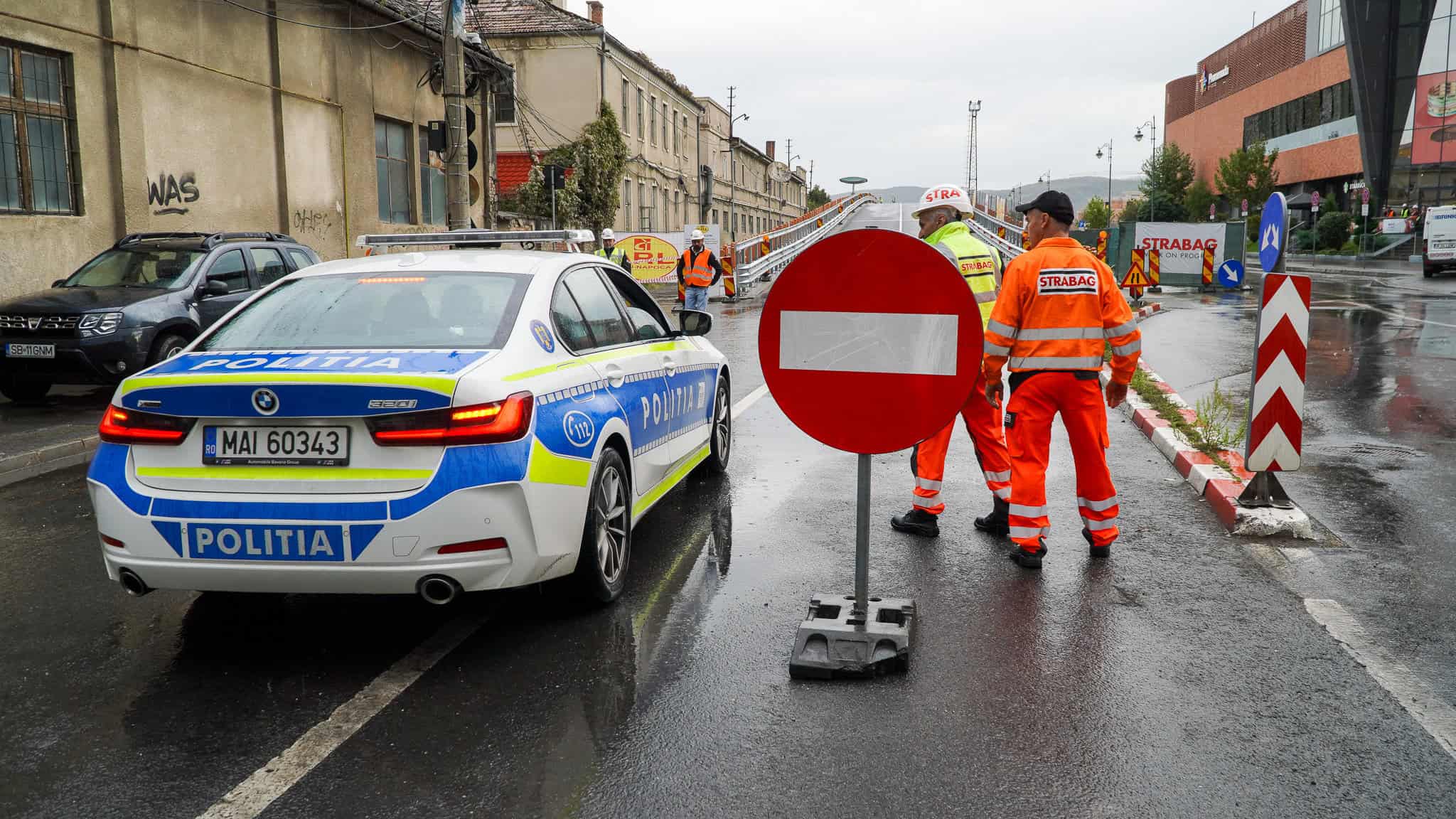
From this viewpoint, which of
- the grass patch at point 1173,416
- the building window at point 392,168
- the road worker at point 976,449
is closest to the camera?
the road worker at point 976,449

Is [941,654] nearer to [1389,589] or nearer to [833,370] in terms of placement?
[833,370]

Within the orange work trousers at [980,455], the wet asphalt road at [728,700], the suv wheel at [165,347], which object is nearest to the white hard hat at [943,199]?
the orange work trousers at [980,455]

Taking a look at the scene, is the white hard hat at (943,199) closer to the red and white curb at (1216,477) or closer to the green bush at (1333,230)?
the red and white curb at (1216,477)

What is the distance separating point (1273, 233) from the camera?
6.50 meters

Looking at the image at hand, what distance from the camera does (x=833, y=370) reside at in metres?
4.25

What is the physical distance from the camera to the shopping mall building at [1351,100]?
6069cm

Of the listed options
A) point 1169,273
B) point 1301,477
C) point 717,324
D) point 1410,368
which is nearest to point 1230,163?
point 1169,273

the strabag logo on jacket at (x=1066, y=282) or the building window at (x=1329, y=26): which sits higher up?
the building window at (x=1329, y=26)

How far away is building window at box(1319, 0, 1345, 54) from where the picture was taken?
70125 millimetres

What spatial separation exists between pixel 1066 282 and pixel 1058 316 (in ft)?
0.54

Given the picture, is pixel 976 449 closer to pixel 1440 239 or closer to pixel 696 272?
pixel 696 272

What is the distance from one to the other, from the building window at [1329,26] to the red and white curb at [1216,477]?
70.8 meters

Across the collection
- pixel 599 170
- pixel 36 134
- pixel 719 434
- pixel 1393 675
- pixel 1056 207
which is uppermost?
pixel 599 170

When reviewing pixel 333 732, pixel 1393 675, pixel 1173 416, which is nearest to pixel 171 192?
pixel 1173 416
